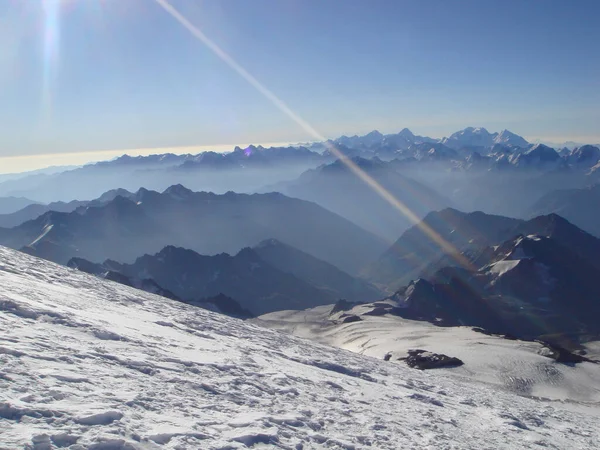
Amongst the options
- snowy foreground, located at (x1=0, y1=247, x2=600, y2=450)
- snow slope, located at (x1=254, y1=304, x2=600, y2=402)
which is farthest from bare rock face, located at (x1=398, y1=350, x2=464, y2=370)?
snowy foreground, located at (x1=0, y1=247, x2=600, y2=450)

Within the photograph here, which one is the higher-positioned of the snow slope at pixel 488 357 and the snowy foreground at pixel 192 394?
the snowy foreground at pixel 192 394

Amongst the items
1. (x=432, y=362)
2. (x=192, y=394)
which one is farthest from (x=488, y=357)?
(x=192, y=394)

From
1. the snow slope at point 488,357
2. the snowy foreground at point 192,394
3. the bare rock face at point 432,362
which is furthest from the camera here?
the bare rock face at point 432,362

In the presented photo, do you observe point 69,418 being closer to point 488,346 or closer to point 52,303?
point 52,303

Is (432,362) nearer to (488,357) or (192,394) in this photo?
(488,357)

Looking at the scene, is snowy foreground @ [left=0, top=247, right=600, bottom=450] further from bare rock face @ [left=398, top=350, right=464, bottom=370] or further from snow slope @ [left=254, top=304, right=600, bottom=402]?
bare rock face @ [left=398, top=350, right=464, bottom=370]

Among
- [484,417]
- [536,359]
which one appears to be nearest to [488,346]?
[536,359]

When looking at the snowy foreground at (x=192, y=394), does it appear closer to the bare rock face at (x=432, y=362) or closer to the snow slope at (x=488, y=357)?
the snow slope at (x=488, y=357)

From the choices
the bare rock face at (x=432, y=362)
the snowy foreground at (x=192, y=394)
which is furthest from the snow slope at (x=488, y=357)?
the snowy foreground at (x=192, y=394)
